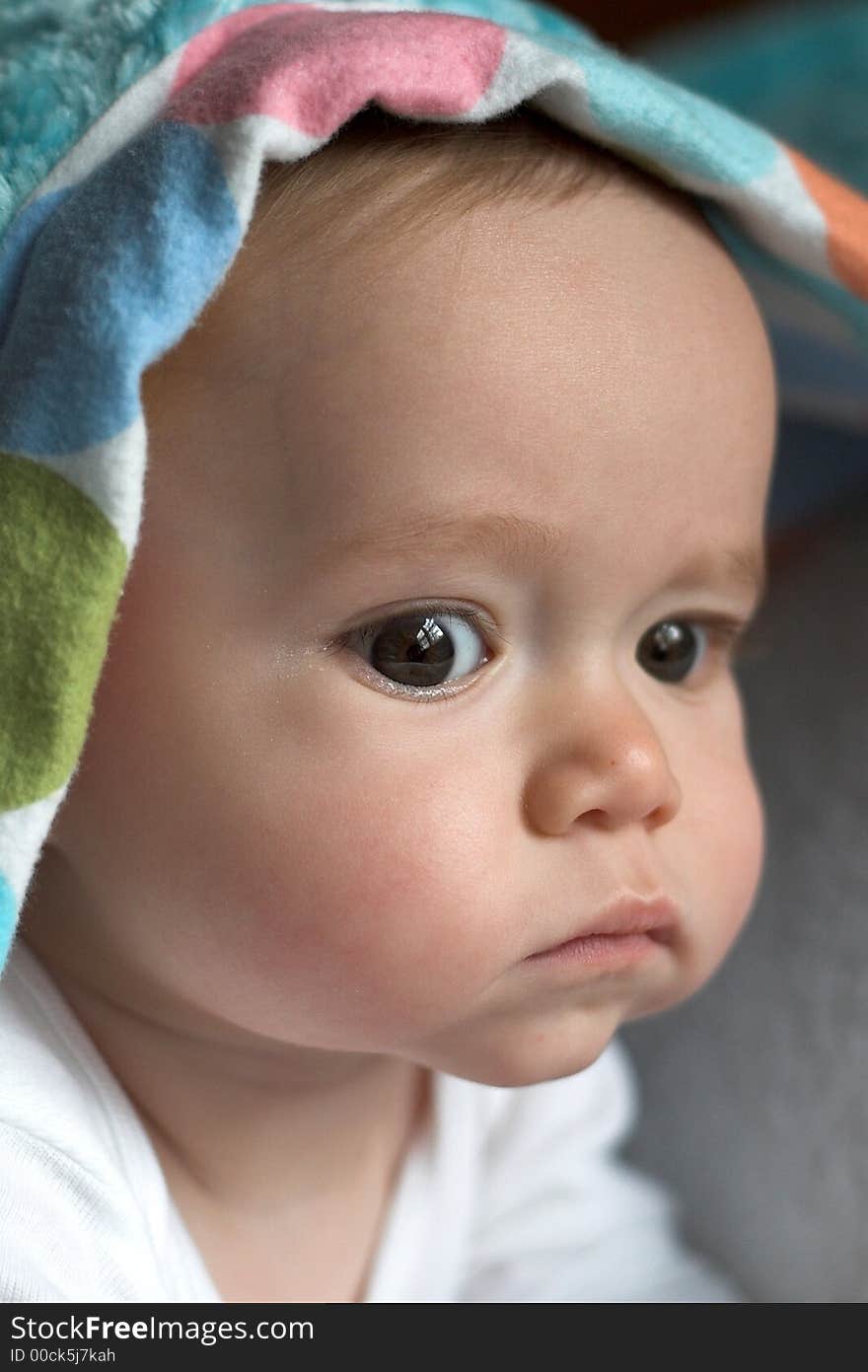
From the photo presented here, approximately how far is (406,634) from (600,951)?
0.20m

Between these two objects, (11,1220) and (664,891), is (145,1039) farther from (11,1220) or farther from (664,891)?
(664,891)

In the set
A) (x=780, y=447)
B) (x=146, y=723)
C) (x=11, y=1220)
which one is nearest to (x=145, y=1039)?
(x=11, y=1220)

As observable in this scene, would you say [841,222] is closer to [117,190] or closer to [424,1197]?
[117,190]

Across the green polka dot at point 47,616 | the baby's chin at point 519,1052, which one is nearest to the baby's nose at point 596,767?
the baby's chin at point 519,1052

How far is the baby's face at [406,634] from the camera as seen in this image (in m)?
0.78

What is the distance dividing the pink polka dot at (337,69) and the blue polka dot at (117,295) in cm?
3

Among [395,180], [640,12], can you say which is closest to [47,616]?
[395,180]

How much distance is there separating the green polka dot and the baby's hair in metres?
0.16

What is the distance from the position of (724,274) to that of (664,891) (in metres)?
0.34

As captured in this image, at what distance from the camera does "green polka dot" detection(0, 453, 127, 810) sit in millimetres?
717

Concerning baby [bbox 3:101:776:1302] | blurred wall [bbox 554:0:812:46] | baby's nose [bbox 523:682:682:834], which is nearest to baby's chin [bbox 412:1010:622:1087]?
baby [bbox 3:101:776:1302]

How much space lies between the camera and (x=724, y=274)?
35.8 inches

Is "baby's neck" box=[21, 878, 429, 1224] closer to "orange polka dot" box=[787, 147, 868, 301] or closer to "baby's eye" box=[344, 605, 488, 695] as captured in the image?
"baby's eye" box=[344, 605, 488, 695]

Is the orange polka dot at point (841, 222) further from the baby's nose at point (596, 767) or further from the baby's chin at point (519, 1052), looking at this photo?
the baby's chin at point (519, 1052)
